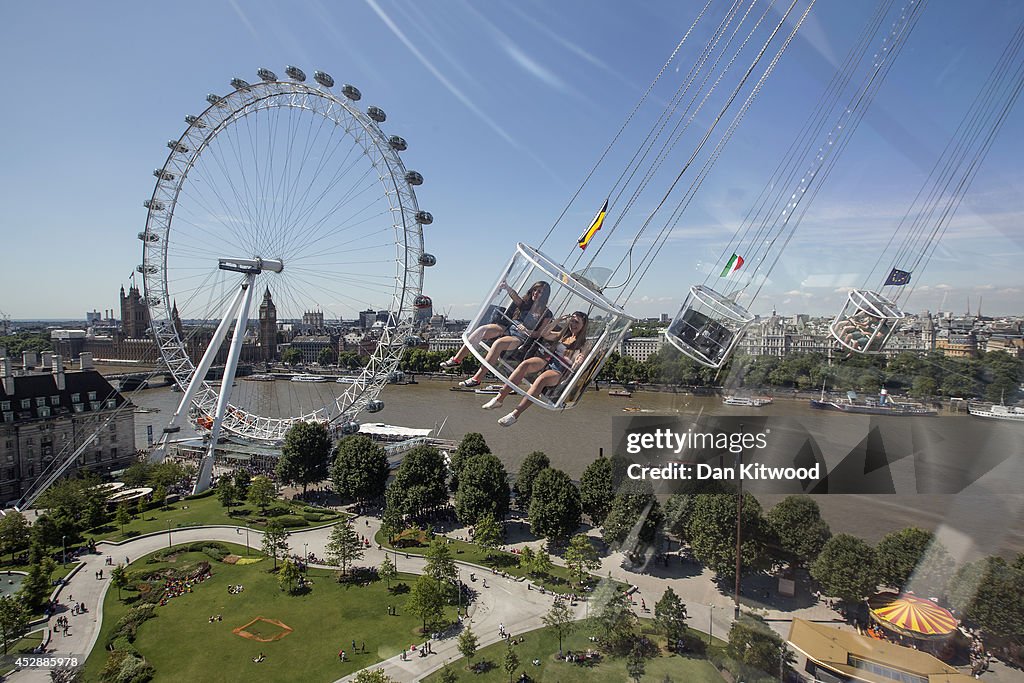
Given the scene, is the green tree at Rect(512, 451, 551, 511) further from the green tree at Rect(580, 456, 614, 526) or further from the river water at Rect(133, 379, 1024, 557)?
the river water at Rect(133, 379, 1024, 557)

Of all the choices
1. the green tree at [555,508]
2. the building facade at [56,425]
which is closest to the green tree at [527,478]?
the green tree at [555,508]

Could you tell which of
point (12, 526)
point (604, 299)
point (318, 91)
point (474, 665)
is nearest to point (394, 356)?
point (318, 91)

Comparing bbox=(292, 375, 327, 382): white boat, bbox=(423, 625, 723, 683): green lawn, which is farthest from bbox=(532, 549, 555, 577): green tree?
bbox=(292, 375, 327, 382): white boat

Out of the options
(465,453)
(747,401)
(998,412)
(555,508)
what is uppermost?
(998,412)

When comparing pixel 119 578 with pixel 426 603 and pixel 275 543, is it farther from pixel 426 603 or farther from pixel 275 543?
pixel 426 603

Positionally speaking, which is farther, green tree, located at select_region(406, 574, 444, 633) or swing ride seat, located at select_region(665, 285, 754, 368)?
green tree, located at select_region(406, 574, 444, 633)

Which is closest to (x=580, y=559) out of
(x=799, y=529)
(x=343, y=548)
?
(x=799, y=529)
